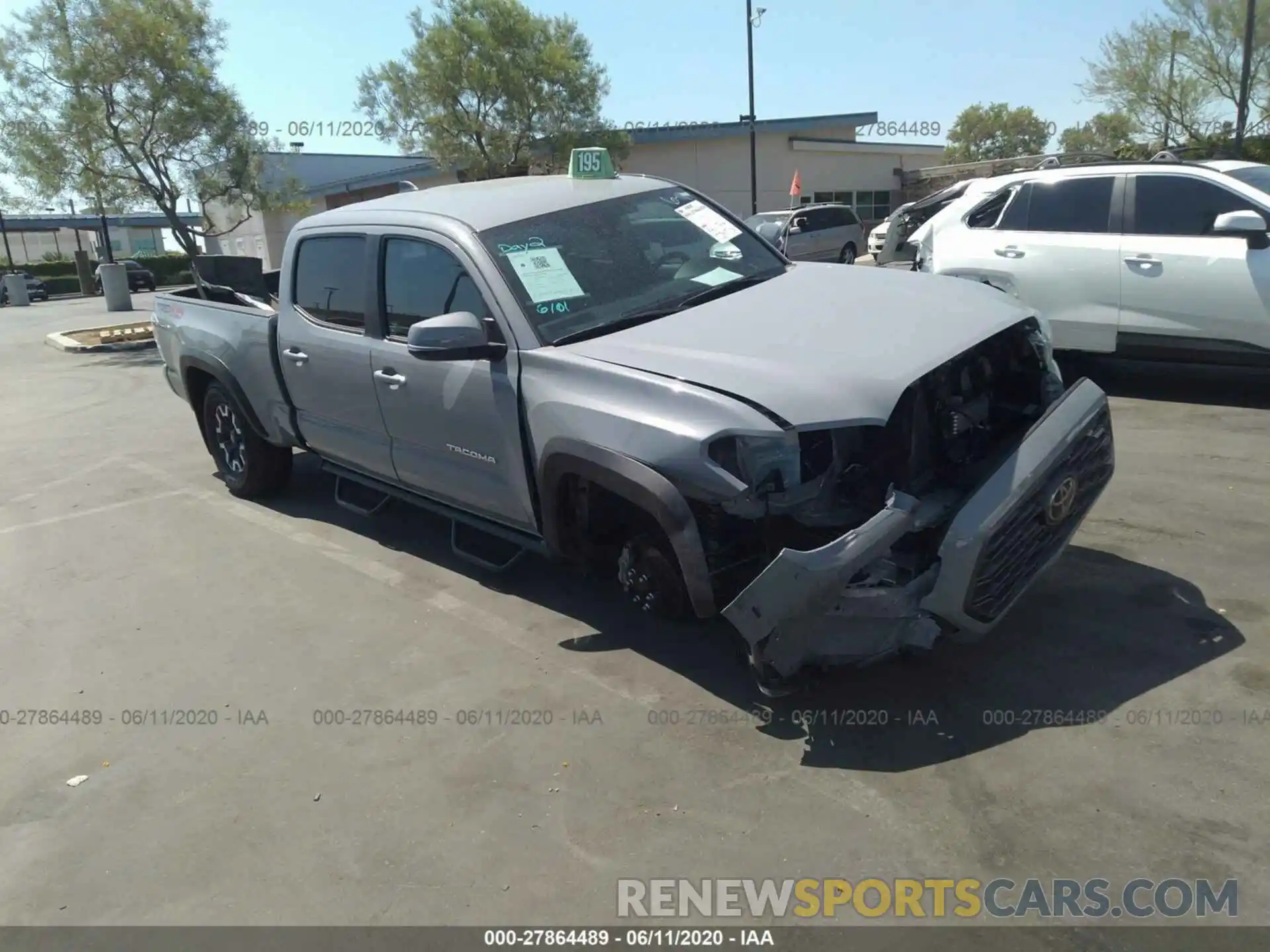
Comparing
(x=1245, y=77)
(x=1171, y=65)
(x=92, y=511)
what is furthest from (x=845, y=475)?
(x=1171, y=65)

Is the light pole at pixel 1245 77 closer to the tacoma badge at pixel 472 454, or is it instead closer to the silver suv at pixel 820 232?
the silver suv at pixel 820 232

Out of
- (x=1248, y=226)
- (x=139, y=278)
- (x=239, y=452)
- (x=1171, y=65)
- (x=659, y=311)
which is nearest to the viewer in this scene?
(x=659, y=311)

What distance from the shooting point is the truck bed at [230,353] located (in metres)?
5.72

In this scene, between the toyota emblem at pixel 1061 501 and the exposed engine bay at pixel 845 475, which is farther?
the toyota emblem at pixel 1061 501

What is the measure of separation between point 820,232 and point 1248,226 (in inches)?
707

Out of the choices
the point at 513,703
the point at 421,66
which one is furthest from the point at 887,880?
the point at 421,66

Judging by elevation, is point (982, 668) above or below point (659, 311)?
below

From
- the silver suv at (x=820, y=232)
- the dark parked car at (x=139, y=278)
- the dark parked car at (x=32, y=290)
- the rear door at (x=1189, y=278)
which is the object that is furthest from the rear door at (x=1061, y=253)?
the dark parked car at (x=139, y=278)

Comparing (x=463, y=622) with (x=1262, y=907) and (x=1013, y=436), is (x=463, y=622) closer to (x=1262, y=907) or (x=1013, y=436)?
(x=1013, y=436)

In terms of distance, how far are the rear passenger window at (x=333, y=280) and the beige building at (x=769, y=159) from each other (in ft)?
101

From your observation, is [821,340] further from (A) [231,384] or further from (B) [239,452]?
(B) [239,452]

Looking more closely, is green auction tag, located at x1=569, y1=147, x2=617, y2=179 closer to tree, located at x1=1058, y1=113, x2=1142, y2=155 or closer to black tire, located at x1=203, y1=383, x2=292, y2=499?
black tire, located at x1=203, y1=383, x2=292, y2=499

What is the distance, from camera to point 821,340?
352 cm

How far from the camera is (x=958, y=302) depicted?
3988 mm
